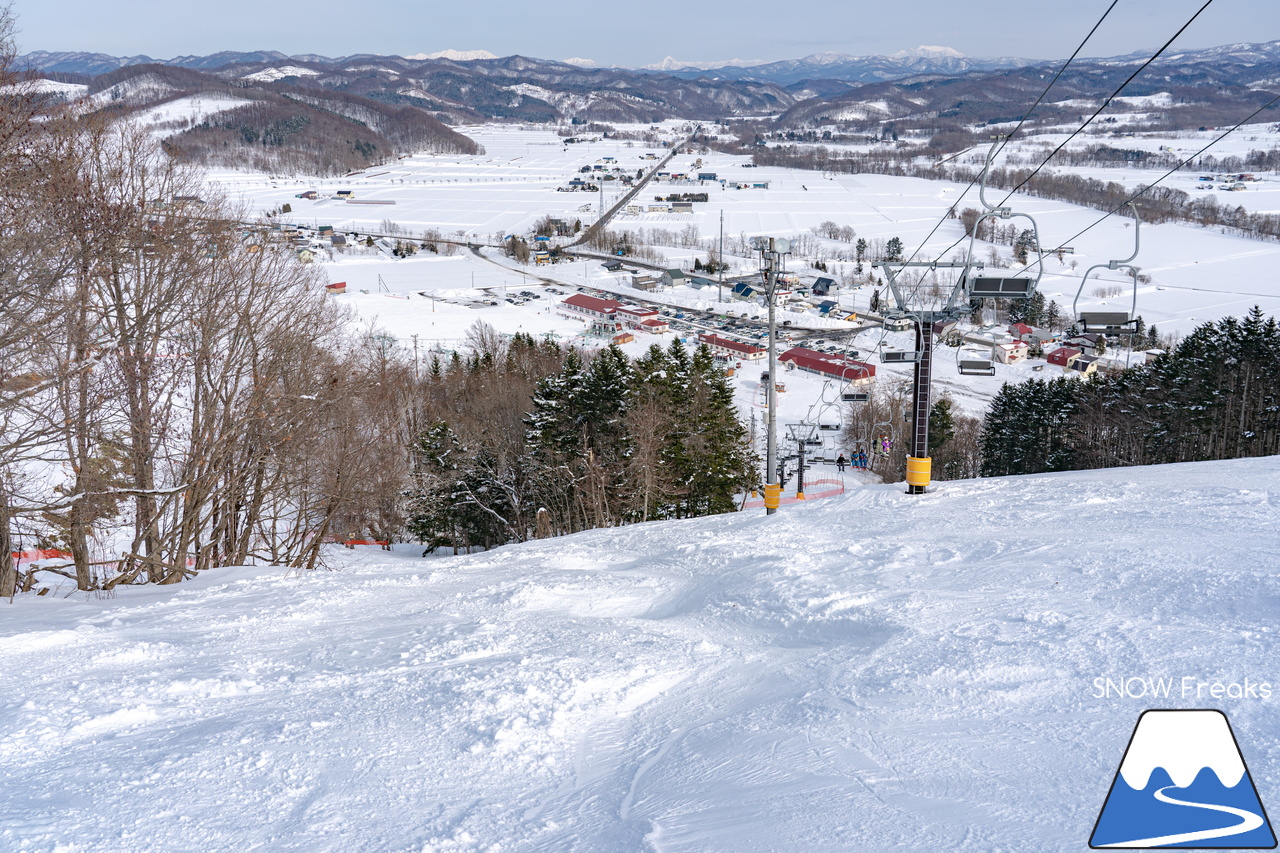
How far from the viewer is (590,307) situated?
6147cm

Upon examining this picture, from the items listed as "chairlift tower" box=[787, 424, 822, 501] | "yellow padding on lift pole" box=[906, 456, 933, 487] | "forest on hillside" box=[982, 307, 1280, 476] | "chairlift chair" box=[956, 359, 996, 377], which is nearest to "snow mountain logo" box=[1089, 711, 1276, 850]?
"yellow padding on lift pole" box=[906, 456, 933, 487]

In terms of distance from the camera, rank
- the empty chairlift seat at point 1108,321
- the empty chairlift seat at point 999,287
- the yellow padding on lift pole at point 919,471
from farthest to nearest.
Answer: the yellow padding on lift pole at point 919,471
the empty chairlift seat at point 999,287
the empty chairlift seat at point 1108,321

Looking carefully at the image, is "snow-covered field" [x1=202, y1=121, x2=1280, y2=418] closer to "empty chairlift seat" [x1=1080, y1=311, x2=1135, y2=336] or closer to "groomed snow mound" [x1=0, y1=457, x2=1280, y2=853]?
"empty chairlift seat" [x1=1080, y1=311, x2=1135, y2=336]

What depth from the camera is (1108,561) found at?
625cm

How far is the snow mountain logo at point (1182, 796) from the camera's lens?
2.71 metres

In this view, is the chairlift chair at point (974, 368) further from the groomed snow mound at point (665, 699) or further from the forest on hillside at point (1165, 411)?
the groomed snow mound at point (665, 699)

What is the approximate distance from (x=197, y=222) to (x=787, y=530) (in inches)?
335

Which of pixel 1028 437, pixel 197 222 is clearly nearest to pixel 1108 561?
pixel 197 222

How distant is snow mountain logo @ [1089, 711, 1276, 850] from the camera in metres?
2.71

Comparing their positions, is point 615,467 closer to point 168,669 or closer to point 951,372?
point 168,669

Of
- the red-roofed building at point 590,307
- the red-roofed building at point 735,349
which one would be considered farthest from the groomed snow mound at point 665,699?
the red-roofed building at point 590,307

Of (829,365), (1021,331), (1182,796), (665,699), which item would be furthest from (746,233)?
(1182,796)

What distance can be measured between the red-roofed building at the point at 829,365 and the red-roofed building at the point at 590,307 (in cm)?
1488

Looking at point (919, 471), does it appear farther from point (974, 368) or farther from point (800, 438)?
point (974, 368)
